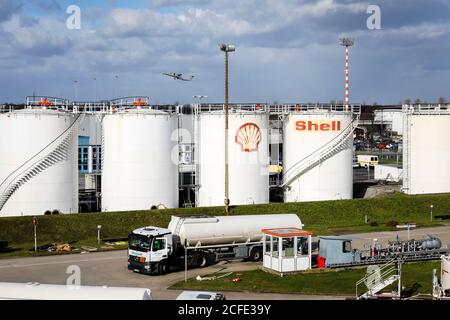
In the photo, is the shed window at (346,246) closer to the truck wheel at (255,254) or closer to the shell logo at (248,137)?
the truck wheel at (255,254)

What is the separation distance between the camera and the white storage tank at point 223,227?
4138cm

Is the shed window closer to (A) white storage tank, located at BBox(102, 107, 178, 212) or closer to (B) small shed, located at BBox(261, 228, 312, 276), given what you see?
(B) small shed, located at BBox(261, 228, 312, 276)

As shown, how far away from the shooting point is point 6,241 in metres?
49.2

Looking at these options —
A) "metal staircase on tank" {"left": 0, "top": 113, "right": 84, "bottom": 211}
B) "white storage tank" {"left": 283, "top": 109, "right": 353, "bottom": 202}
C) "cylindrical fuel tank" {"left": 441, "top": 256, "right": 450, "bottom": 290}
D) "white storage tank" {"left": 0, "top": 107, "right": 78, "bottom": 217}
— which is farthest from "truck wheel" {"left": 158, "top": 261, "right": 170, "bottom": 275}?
"white storage tank" {"left": 283, "top": 109, "right": 353, "bottom": 202}

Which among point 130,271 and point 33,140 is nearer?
point 130,271

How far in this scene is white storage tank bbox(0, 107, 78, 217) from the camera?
56500mm

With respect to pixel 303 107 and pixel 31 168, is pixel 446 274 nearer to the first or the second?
pixel 31 168

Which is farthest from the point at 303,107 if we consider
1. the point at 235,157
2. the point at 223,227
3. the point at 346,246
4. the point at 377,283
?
the point at 377,283

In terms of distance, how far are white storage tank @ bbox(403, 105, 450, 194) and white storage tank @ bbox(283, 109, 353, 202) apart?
7919 mm

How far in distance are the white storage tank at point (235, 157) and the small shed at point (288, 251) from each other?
2315cm

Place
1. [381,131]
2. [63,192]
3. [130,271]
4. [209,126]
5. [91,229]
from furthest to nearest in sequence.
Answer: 1. [381,131]
2. [209,126]
3. [63,192]
4. [91,229]
5. [130,271]

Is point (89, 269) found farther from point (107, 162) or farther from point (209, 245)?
point (107, 162)
